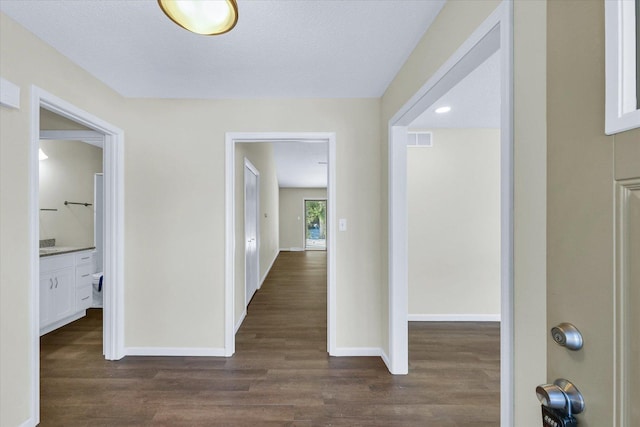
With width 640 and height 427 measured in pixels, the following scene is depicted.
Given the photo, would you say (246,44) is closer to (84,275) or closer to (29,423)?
(29,423)

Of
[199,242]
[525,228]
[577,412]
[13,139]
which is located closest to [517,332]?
[525,228]

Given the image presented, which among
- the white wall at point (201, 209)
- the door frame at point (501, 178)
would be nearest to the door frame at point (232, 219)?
the white wall at point (201, 209)

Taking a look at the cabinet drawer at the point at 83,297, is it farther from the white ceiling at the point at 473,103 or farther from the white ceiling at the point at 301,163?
the white ceiling at the point at 473,103

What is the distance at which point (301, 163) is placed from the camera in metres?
7.07

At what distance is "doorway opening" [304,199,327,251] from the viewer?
425 inches

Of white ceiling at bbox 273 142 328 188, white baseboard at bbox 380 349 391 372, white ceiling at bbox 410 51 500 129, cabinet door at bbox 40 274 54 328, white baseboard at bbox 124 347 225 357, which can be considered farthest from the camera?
white ceiling at bbox 273 142 328 188

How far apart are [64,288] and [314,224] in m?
8.38

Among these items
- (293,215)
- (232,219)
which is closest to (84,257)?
(232,219)

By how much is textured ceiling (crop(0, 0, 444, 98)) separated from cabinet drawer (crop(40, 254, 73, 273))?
202 centimetres

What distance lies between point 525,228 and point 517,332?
38 cm

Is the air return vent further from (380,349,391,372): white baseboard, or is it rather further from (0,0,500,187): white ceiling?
(380,349,391,372): white baseboard

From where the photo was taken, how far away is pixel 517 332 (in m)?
1.06

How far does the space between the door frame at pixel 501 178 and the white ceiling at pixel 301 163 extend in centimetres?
238

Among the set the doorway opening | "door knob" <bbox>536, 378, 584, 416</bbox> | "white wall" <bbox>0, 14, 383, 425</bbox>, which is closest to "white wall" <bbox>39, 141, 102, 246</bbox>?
"white wall" <bbox>0, 14, 383, 425</bbox>
